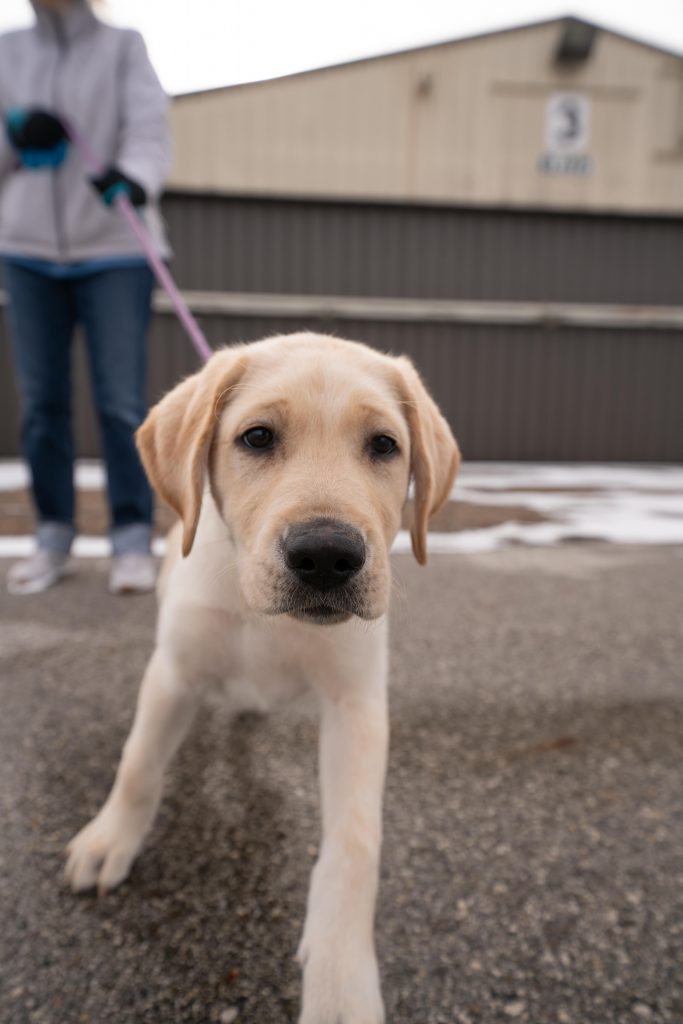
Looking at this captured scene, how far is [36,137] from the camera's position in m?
3.05

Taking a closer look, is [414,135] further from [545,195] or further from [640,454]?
[640,454]

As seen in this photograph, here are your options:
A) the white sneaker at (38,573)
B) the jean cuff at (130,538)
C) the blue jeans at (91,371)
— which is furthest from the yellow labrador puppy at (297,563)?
the white sneaker at (38,573)

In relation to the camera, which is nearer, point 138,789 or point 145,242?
point 138,789

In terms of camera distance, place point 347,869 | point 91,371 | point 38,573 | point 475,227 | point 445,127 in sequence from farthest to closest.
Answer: point 475,227
point 445,127
point 38,573
point 91,371
point 347,869

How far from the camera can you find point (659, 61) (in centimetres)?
916

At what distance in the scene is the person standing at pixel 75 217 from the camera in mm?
3141

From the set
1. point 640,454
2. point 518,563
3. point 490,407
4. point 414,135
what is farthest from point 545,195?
point 518,563

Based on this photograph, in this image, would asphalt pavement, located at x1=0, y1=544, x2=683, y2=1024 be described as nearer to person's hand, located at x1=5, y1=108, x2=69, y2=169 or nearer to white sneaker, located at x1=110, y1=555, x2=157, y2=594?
white sneaker, located at x1=110, y1=555, x2=157, y2=594

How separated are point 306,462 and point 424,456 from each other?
338 mm

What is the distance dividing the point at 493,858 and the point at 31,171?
3468 mm

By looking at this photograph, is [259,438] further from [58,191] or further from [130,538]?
[58,191]

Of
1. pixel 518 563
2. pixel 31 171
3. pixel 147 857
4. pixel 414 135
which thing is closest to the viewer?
pixel 147 857

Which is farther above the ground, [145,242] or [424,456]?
[145,242]

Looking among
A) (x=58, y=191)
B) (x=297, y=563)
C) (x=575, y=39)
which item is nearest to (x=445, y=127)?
(x=575, y=39)
